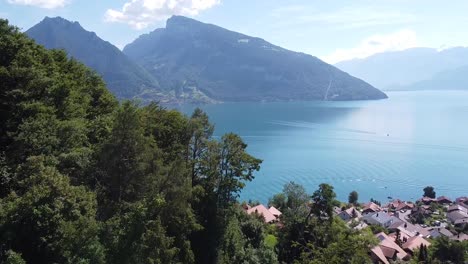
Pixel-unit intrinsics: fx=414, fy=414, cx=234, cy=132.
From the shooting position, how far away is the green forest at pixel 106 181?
8258mm

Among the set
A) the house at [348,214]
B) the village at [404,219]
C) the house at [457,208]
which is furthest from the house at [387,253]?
the house at [457,208]

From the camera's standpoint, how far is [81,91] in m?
18.2

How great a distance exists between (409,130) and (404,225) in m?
68.6

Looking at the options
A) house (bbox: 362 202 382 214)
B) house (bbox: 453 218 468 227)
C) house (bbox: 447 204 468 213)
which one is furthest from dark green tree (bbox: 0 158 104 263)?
house (bbox: 447 204 468 213)

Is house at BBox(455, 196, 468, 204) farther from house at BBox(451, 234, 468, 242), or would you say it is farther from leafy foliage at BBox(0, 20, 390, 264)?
leafy foliage at BBox(0, 20, 390, 264)

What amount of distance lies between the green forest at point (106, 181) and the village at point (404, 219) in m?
17.2

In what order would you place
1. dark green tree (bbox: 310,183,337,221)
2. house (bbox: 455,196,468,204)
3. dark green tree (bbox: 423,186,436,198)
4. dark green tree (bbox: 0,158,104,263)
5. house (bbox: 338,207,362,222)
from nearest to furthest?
1. dark green tree (bbox: 0,158,104,263)
2. dark green tree (bbox: 310,183,337,221)
3. house (bbox: 338,207,362,222)
4. house (bbox: 455,196,468,204)
5. dark green tree (bbox: 423,186,436,198)

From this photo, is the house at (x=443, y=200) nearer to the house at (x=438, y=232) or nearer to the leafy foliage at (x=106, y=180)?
the house at (x=438, y=232)

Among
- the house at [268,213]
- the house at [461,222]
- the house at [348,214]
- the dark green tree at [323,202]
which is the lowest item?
the house at [461,222]

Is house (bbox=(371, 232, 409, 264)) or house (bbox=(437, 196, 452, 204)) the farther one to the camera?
house (bbox=(437, 196, 452, 204))

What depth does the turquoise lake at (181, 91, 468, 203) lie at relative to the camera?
5928 cm

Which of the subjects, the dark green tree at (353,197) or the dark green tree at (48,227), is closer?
the dark green tree at (48,227)

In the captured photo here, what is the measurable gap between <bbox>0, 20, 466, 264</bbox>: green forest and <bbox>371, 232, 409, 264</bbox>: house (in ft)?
40.9

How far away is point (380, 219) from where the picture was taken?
45.4 meters
